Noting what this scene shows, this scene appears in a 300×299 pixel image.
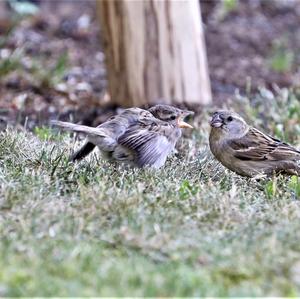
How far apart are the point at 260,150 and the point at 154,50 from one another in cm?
300

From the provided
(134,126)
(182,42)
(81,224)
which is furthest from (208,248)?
(182,42)

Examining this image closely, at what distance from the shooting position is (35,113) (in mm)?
9570

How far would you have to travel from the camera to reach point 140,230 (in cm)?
480

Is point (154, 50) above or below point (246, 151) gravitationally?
above

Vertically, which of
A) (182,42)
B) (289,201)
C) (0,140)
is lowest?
(289,201)

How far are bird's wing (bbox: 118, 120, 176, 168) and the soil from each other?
250cm

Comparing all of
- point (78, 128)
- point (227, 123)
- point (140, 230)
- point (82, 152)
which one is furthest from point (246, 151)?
point (140, 230)

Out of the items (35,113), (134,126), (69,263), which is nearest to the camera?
(69,263)

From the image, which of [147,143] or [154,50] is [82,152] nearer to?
[147,143]

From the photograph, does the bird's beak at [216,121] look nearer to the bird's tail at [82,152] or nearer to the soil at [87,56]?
the bird's tail at [82,152]

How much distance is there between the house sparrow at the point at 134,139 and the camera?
20.2 ft

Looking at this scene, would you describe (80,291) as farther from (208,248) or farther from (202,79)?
(202,79)

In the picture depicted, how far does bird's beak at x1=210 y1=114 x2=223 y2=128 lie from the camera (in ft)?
22.1

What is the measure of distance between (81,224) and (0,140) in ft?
6.71
